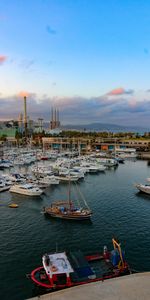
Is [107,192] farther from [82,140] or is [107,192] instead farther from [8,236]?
[82,140]

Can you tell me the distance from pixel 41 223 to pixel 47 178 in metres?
24.6

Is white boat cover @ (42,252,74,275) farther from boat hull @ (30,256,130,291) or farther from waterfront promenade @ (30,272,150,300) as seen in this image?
waterfront promenade @ (30,272,150,300)

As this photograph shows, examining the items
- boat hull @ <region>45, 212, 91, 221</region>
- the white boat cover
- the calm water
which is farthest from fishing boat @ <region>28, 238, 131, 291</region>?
boat hull @ <region>45, 212, 91, 221</region>

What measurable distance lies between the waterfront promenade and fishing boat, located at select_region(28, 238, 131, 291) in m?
2.31

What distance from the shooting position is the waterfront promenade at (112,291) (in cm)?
1666

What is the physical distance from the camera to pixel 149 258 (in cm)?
2577

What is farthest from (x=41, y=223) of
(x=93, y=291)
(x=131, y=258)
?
(x=93, y=291)

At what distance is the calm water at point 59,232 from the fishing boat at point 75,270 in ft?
4.62

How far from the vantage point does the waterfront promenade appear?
16.7m

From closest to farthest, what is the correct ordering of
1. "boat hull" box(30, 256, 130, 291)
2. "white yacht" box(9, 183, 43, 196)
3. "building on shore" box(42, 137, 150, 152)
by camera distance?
1. "boat hull" box(30, 256, 130, 291)
2. "white yacht" box(9, 183, 43, 196)
3. "building on shore" box(42, 137, 150, 152)

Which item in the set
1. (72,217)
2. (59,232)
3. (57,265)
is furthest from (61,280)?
(72,217)

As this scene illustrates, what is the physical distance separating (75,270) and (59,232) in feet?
36.3

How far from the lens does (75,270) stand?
70.6 feet

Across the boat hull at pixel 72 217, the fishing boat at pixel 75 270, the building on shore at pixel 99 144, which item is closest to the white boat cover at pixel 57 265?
the fishing boat at pixel 75 270
